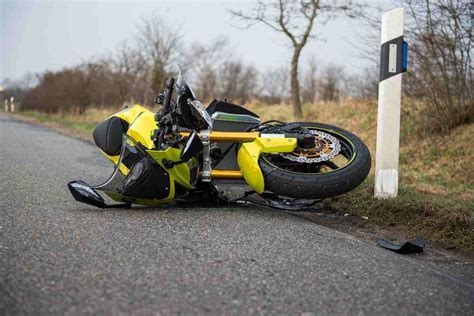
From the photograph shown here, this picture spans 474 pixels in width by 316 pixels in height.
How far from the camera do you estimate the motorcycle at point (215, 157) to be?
4523mm

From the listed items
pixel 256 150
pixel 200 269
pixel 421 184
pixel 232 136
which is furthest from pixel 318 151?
pixel 421 184

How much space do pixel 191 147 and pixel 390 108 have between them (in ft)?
6.47

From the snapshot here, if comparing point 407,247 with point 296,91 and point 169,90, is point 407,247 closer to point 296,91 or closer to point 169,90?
point 169,90

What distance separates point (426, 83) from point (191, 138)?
5.95 m

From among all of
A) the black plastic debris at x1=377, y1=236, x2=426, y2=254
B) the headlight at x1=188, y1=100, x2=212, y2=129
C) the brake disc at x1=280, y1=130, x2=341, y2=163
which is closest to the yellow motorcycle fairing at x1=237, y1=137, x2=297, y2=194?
the brake disc at x1=280, y1=130, x2=341, y2=163

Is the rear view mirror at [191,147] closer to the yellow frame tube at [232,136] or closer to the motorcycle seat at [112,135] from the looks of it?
the yellow frame tube at [232,136]

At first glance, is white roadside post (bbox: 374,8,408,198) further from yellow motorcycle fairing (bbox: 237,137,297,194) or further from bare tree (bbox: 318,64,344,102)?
bare tree (bbox: 318,64,344,102)

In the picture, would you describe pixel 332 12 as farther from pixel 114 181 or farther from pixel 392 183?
pixel 114 181

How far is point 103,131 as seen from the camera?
5.17 m

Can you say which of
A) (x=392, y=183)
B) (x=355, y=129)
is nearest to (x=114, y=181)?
(x=392, y=183)

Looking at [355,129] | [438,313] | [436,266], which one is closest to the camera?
[438,313]

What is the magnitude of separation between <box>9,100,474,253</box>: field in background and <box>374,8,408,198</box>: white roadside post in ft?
0.64

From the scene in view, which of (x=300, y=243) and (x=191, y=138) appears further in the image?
(x=191, y=138)

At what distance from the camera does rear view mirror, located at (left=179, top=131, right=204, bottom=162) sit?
4.48m
